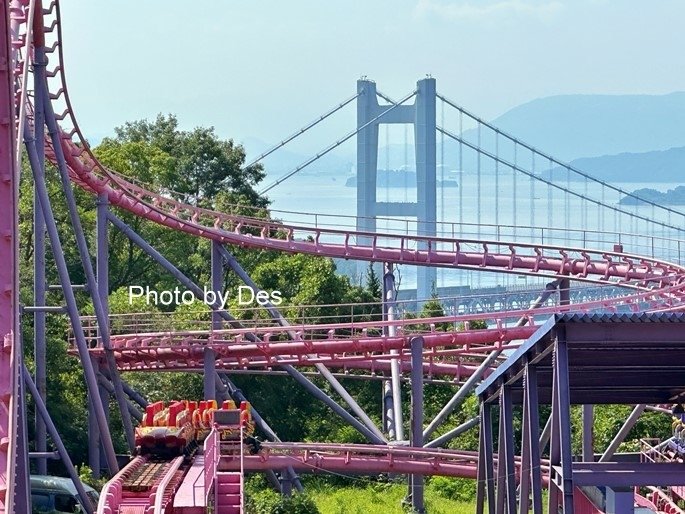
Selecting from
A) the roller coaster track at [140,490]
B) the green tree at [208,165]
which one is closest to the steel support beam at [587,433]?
the roller coaster track at [140,490]

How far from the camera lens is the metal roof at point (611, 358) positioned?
1667cm

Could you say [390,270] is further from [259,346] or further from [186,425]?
[186,425]

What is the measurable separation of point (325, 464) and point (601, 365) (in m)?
13.6

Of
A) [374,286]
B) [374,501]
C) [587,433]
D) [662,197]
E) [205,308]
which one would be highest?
[662,197]

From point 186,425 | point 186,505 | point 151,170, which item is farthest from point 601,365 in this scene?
point 151,170

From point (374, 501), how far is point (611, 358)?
62.1ft

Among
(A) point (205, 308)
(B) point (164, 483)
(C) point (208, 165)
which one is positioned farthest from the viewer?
(C) point (208, 165)

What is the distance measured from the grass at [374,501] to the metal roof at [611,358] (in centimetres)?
1171

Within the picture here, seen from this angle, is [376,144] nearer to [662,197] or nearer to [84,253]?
[84,253]

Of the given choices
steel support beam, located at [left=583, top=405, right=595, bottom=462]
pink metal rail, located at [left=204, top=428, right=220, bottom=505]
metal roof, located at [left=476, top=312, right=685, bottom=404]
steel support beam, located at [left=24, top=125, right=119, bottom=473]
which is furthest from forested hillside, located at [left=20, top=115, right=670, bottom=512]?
metal roof, located at [left=476, top=312, right=685, bottom=404]

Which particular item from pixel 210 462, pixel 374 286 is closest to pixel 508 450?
pixel 210 462

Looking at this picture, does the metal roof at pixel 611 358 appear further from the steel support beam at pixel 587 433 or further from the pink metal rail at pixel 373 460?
the pink metal rail at pixel 373 460

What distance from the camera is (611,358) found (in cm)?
1850

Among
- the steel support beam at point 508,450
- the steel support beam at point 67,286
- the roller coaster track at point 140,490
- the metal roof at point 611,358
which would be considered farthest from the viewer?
the steel support beam at point 67,286
